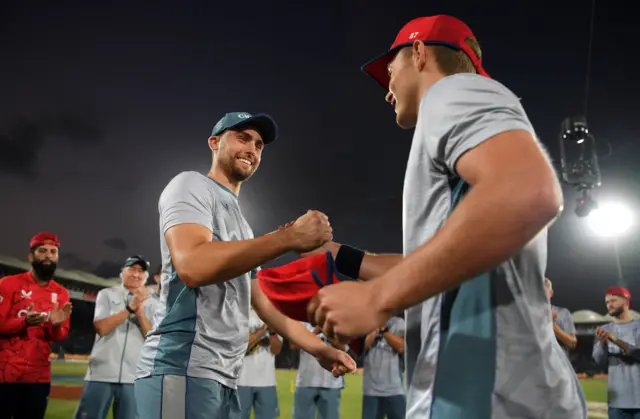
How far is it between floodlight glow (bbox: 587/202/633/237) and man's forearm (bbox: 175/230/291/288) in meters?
19.8

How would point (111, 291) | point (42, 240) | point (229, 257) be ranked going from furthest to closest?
point (111, 291) < point (42, 240) < point (229, 257)

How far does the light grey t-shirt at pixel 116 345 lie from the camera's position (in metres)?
6.15

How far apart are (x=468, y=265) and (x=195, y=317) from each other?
1.79 m

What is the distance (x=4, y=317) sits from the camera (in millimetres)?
5672

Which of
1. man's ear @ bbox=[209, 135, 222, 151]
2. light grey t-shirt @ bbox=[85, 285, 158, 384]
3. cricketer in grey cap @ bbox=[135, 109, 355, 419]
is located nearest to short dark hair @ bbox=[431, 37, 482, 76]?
cricketer in grey cap @ bbox=[135, 109, 355, 419]

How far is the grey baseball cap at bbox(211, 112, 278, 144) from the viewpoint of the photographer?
10.1 feet

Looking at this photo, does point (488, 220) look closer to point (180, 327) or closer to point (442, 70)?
point (442, 70)

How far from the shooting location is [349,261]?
1.77m

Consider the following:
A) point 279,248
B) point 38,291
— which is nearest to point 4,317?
point 38,291

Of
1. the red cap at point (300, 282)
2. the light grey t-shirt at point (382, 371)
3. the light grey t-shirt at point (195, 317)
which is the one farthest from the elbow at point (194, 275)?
the light grey t-shirt at point (382, 371)

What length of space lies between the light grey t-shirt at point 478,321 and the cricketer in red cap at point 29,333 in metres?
5.48

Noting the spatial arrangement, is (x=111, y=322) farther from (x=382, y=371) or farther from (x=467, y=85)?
(x=467, y=85)

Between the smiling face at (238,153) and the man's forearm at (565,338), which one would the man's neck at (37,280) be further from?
the man's forearm at (565,338)

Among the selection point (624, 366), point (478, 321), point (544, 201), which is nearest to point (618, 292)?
point (624, 366)
